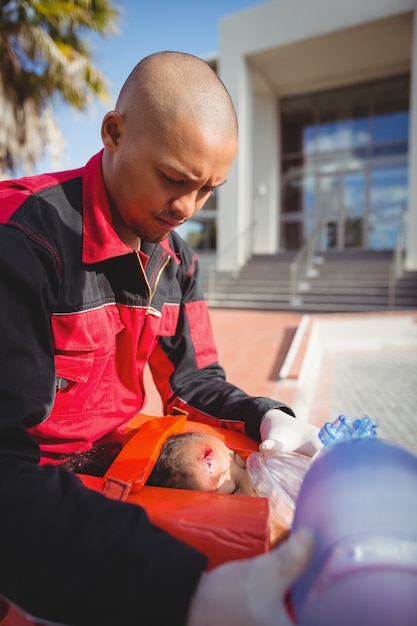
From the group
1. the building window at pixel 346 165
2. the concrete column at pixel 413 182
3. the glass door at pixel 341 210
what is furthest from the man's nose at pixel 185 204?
the building window at pixel 346 165

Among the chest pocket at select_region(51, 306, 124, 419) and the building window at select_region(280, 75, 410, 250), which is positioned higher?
the building window at select_region(280, 75, 410, 250)

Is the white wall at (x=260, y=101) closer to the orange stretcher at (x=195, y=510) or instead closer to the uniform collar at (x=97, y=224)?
the uniform collar at (x=97, y=224)

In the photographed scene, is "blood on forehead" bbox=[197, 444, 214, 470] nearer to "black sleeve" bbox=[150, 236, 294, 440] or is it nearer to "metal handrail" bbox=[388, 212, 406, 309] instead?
"black sleeve" bbox=[150, 236, 294, 440]

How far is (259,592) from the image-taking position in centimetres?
62

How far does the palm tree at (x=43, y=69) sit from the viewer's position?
6875 mm

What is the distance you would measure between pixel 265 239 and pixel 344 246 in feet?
8.68

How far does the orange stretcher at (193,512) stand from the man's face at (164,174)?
608 millimetres

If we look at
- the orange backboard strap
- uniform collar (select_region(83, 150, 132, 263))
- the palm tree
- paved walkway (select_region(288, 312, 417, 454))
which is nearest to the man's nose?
uniform collar (select_region(83, 150, 132, 263))

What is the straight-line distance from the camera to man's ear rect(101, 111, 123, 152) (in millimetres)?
1092

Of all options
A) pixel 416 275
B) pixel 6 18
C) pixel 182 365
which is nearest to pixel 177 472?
pixel 182 365

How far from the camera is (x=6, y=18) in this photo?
676cm

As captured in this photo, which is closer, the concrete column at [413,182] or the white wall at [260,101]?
the concrete column at [413,182]

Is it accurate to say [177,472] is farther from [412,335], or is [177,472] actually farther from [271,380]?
[412,335]

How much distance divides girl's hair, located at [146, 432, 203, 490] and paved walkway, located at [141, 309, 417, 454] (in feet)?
7.04
